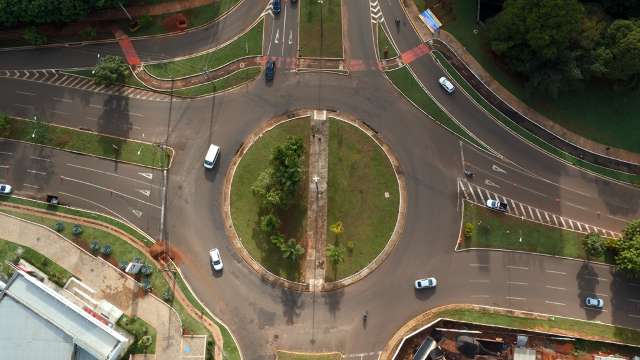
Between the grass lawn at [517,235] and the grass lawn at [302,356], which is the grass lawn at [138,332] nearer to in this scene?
the grass lawn at [302,356]

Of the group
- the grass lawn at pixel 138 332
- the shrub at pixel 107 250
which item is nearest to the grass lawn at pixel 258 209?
the grass lawn at pixel 138 332

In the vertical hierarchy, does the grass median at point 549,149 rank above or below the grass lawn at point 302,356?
above

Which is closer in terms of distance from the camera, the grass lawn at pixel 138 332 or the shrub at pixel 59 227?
the grass lawn at pixel 138 332

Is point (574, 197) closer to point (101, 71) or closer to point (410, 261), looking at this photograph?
point (410, 261)

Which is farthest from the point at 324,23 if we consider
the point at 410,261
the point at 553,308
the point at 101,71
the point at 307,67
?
the point at 553,308

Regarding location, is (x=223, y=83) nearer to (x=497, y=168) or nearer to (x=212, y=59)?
(x=212, y=59)

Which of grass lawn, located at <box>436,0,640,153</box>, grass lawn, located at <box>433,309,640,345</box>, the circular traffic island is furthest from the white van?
grass lawn, located at <box>436,0,640,153</box>
